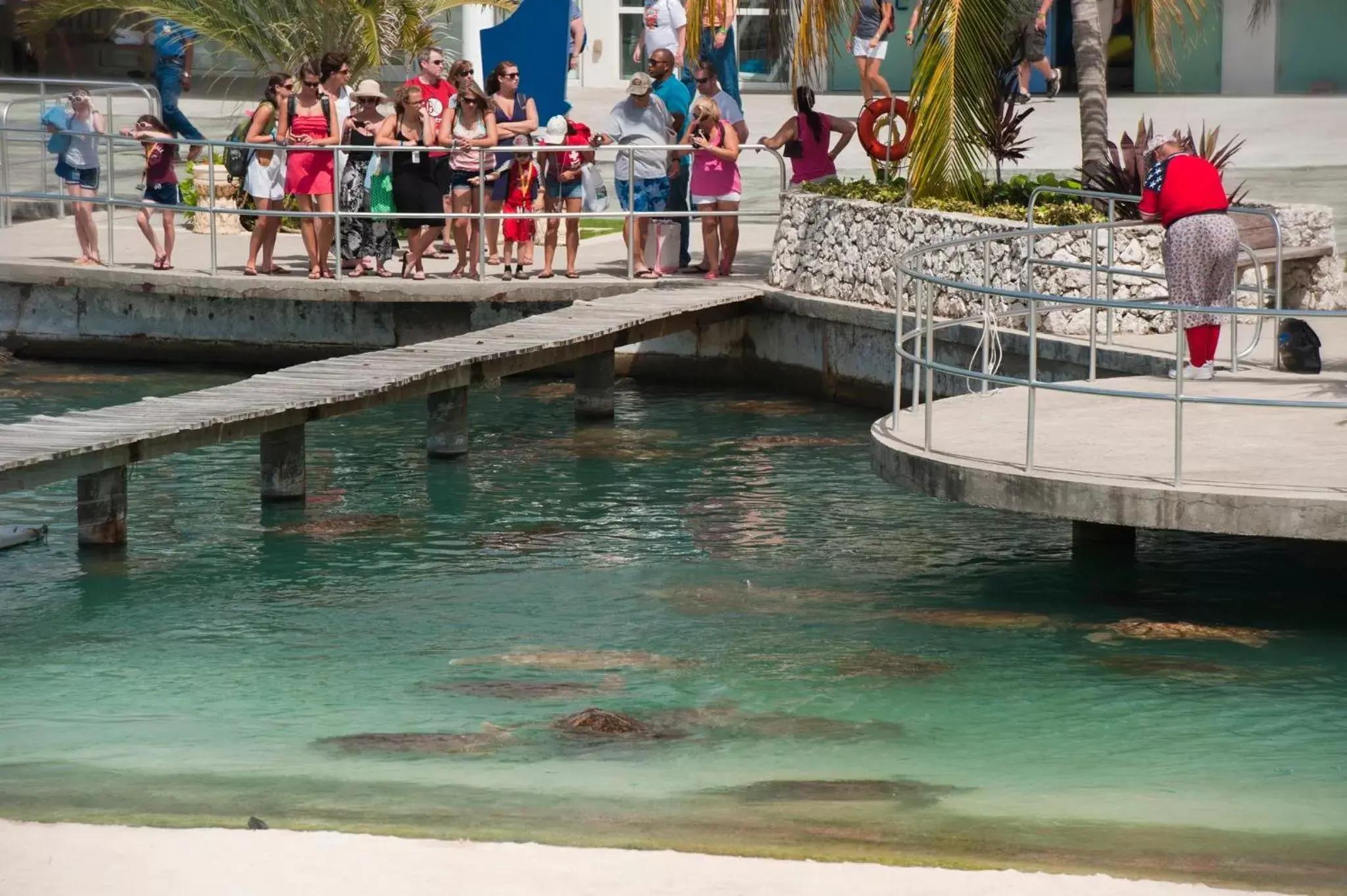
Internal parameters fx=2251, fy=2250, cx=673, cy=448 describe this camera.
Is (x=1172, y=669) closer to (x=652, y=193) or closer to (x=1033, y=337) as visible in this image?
(x=1033, y=337)

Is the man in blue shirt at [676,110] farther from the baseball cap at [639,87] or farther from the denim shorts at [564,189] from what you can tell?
the denim shorts at [564,189]

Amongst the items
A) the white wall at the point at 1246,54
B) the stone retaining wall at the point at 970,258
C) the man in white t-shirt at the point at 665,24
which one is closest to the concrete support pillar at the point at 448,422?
the stone retaining wall at the point at 970,258

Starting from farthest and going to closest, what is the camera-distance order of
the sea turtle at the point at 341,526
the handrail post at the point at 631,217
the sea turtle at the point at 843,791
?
the handrail post at the point at 631,217 → the sea turtle at the point at 341,526 → the sea turtle at the point at 843,791

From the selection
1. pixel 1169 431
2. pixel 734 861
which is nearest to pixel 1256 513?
pixel 1169 431

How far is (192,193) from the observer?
23.9m

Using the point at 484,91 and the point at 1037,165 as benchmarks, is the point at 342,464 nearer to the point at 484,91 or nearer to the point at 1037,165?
the point at 484,91

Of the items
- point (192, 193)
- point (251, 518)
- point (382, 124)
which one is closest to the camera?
point (251, 518)

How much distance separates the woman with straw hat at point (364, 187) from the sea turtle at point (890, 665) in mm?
8973

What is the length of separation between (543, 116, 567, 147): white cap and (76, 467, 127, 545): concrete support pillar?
6489 mm

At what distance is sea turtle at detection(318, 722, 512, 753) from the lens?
34.0 feet

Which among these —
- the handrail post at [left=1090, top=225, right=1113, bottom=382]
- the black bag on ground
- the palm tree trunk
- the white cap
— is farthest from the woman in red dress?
the black bag on ground

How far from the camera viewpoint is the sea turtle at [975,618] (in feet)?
41.7

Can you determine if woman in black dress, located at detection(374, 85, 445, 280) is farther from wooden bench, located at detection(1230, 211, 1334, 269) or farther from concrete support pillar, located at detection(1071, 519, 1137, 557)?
concrete support pillar, located at detection(1071, 519, 1137, 557)

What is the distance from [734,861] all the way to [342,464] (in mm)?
9876
